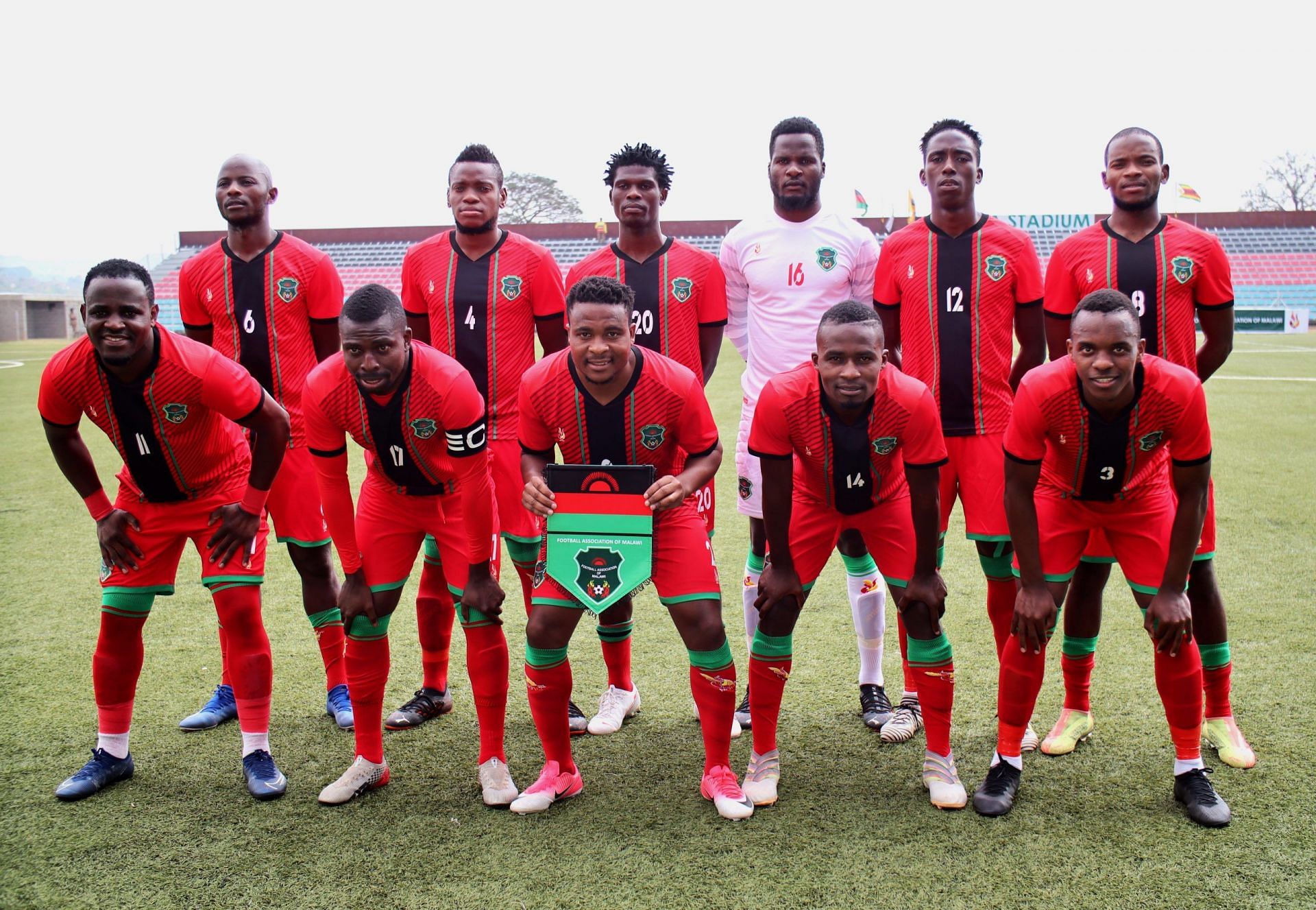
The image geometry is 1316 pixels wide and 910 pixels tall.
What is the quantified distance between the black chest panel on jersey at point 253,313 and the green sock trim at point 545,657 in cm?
192

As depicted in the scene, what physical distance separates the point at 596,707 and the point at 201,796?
1752mm

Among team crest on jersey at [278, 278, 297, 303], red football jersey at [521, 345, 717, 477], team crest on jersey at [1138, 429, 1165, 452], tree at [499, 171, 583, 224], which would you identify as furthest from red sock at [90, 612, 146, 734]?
tree at [499, 171, 583, 224]

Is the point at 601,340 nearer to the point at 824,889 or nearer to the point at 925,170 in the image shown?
the point at 925,170

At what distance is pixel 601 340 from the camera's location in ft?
12.1

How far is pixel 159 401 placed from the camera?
3.95 metres

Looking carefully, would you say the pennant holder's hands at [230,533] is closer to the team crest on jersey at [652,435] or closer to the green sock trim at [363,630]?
the green sock trim at [363,630]

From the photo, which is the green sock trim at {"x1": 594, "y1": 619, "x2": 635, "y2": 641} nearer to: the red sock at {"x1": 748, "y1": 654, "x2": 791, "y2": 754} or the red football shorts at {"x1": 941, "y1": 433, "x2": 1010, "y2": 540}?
the red sock at {"x1": 748, "y1": 654, "x2": 791, "y2": 754}

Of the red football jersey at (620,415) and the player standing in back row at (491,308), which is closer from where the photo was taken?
the red football jersey at (620,415)

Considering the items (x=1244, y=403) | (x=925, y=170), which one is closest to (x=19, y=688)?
(x=925, y=170)

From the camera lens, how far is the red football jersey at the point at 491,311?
456cm

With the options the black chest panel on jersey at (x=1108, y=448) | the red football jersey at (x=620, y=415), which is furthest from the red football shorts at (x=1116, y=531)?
the red football jersey at (x=620, y=415)

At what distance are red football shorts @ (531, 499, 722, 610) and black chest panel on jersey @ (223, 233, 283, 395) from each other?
1.82 metres

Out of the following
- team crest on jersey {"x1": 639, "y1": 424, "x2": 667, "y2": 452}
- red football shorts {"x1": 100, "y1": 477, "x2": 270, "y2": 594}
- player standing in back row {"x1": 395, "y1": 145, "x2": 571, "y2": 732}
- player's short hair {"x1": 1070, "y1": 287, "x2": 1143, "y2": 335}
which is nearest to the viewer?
player's short hair {"x1": 1070, "y1": 287, "x2": 1143, "y2": 335}

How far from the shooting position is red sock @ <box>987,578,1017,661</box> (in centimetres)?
430
